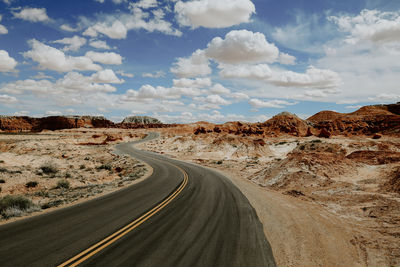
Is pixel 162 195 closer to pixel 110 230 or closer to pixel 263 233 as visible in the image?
pixel 110 230

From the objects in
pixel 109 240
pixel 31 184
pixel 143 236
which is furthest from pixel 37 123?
pixel 143 236

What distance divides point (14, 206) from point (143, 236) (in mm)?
6758

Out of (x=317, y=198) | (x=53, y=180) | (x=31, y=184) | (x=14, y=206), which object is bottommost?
(x=53, y=180)

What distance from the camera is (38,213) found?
895cm

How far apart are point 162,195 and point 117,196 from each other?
2627mm

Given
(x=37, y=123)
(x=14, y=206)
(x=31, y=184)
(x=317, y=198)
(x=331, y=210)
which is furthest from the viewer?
(x=37, y=123)

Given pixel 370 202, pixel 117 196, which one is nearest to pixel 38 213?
pixel 117 196

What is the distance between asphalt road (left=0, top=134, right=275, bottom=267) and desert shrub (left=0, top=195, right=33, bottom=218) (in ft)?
3.32

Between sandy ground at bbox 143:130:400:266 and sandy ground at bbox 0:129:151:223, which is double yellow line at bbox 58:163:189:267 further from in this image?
sandy ground at bbox 0:129:151:223

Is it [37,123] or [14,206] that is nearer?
[14,206]

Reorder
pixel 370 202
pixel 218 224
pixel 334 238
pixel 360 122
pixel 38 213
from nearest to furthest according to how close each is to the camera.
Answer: pixel 334 238 → pixel 218 224 → pixel 38 213 → pixel 370 202 → pixel 360 122

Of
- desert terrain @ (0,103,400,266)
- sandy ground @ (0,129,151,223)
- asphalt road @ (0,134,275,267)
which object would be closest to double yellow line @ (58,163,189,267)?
asphalt road @ (0,134,275,267)

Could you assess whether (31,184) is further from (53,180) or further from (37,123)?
(37,123)

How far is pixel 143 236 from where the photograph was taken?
21.9ft
